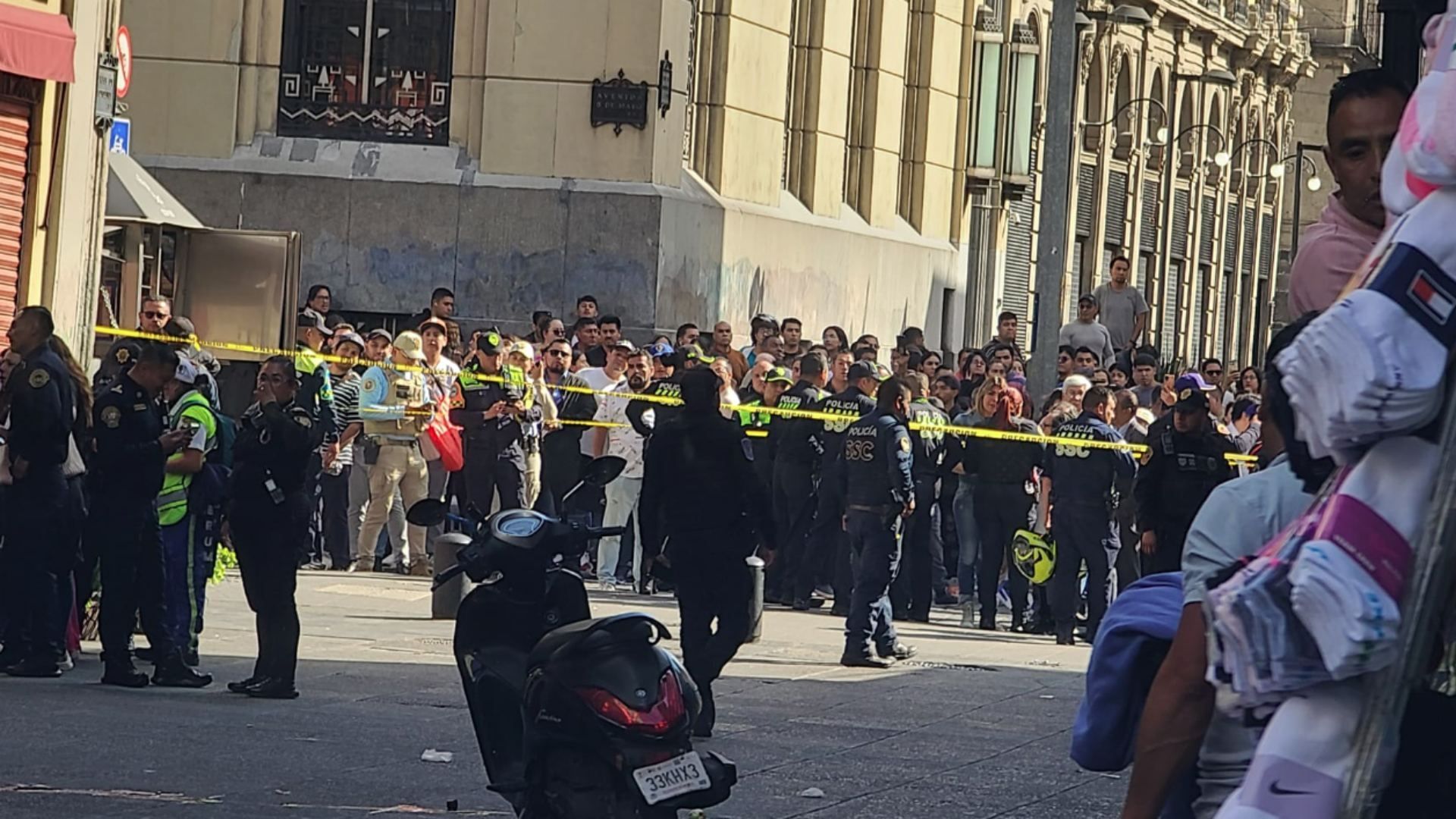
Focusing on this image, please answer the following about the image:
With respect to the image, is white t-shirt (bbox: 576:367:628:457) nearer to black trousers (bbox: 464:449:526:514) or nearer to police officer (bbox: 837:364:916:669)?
black trousers (bbox: 464:449:526:514)

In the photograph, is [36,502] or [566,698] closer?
[566,698]

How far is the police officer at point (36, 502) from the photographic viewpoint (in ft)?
45.9

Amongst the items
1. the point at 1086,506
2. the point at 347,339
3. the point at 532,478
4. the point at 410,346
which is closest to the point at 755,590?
the point at 1086,506

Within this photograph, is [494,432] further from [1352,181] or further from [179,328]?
[1352,181]

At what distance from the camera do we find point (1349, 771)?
3717 millimetres

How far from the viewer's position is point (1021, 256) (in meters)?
A: 47.0

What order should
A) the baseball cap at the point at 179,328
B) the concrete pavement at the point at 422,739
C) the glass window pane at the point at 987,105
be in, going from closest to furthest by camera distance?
the concrete pavement at the point at 422,739, the baseball cap at the point at 179,328, the glass window pane at the point at 987,105

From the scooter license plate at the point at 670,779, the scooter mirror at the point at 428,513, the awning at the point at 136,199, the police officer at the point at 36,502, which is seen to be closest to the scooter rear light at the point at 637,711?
the scooter license plate at the point at 670,779

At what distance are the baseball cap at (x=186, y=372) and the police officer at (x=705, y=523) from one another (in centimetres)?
279

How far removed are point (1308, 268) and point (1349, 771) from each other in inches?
59.1

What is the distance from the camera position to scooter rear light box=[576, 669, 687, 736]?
8328 mm

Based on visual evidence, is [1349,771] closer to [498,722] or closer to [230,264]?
[498,722]

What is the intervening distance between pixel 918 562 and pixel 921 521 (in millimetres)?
316

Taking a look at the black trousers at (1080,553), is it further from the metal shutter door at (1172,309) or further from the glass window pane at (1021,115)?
the metal shutter door at (1172,309)
